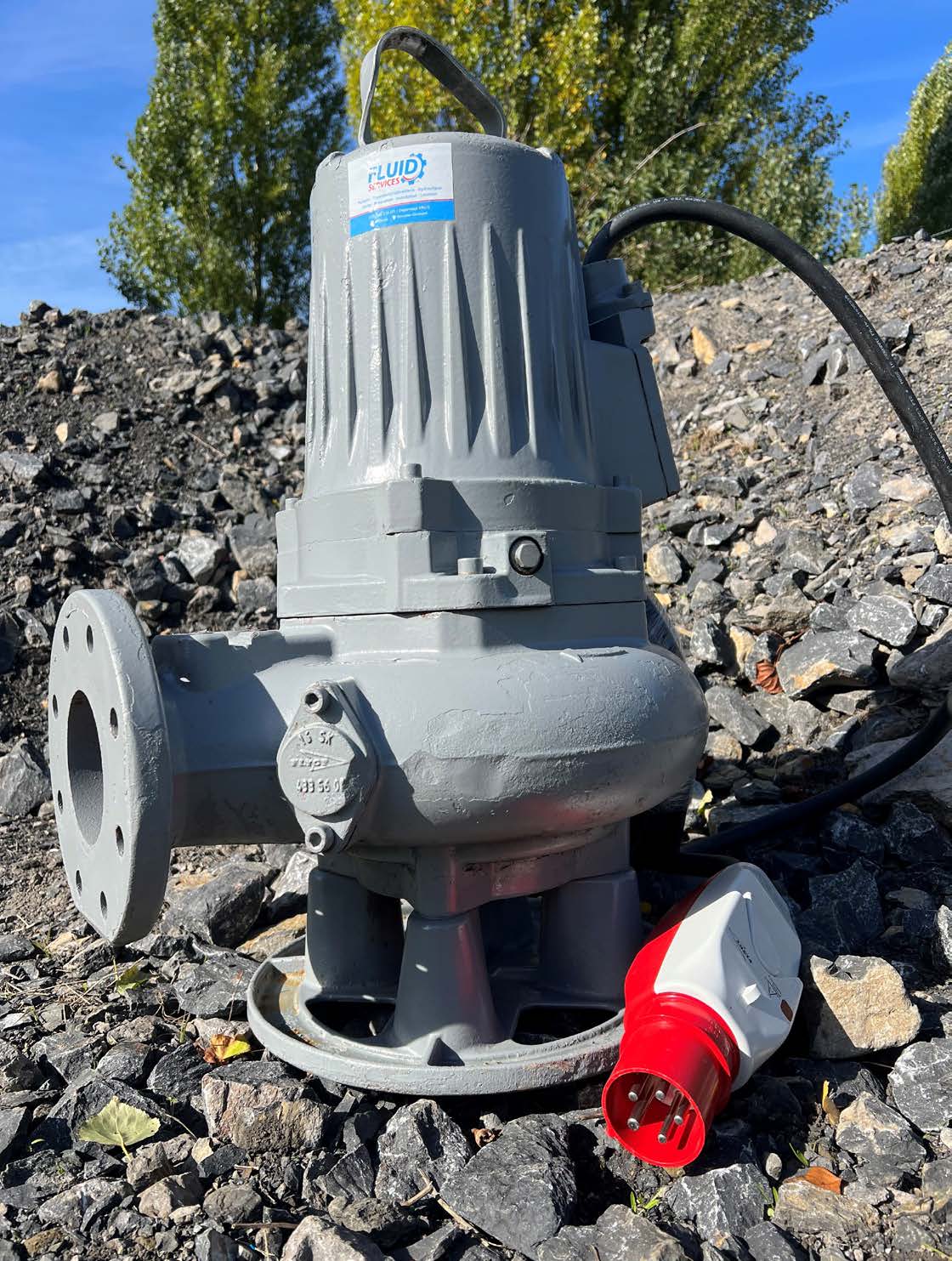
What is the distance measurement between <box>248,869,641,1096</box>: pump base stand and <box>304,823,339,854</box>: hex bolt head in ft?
0.74

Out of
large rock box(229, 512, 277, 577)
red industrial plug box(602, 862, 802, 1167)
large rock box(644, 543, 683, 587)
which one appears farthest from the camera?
large rock box(229, 512, 277, 577)

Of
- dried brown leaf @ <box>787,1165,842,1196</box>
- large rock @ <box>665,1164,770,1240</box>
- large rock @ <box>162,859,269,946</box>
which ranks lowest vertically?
dried brown leaf @ <box>787,1165,842,1196</box>

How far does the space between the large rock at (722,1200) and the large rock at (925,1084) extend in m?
0.29

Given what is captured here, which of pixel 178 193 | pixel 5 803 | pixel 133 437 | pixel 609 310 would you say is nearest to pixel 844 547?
pixel 609 310

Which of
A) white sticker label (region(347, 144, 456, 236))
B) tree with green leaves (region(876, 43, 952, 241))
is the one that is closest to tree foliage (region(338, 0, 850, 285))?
tree with green leaves (region(876, 43, 952, 241))

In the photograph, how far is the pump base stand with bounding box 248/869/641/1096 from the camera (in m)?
1.57

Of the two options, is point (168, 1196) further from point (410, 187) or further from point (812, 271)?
point (812, 271)

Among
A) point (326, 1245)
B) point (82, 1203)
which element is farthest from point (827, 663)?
point (82, 1203)

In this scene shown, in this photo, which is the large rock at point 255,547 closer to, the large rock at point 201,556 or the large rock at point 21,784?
the large rock at point 201,556

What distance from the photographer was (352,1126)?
156cm

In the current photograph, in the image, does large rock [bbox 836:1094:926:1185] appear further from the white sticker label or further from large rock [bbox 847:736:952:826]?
the white sticker label

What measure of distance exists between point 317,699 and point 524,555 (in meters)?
0.39

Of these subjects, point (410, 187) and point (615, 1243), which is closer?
point (615, 1243)

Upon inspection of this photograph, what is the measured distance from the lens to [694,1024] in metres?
1.41
